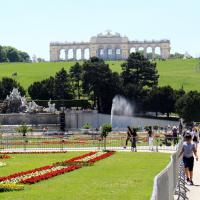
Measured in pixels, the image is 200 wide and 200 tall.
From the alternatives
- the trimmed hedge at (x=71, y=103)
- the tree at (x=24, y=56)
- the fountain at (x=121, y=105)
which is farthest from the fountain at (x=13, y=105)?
the tree at (x=24, y=56)

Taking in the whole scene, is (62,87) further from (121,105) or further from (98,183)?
(98,183)

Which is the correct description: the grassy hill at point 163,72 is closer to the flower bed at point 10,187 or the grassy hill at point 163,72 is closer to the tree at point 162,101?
the tree at point 162,101

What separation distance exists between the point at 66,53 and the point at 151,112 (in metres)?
111

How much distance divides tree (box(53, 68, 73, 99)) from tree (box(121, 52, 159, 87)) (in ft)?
25.0

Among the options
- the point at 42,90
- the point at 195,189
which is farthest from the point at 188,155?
the point at 42,90

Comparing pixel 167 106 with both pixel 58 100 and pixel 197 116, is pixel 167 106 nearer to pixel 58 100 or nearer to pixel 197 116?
pixel 197 116

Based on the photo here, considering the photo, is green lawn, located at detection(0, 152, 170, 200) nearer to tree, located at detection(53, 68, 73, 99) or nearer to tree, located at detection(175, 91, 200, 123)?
tree, located at detection(175, 91, 200, 123)

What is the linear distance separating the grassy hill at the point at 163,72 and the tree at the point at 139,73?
572 inches

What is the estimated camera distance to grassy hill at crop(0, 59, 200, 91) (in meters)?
112

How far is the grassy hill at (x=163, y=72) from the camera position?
112 meters

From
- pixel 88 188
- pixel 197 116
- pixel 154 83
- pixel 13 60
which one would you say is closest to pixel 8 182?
pixel 88 188

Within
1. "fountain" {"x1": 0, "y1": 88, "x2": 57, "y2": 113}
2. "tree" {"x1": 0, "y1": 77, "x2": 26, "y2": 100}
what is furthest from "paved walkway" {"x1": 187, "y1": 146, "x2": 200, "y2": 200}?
"tree" {"x1": 0, "y1": 77, "x2": 26, "y2": 100}

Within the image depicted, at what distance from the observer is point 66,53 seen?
622 ft

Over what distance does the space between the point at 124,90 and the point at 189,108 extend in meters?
11.7
